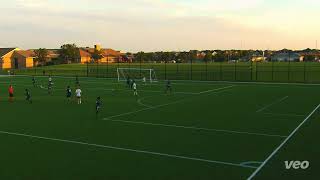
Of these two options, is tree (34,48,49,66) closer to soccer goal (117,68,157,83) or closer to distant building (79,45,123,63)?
distant building (79,45,123,63)

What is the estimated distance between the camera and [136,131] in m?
19.3

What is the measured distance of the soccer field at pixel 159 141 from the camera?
12.8 meters

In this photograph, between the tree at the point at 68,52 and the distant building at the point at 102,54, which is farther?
the distant building at the point at 102,54

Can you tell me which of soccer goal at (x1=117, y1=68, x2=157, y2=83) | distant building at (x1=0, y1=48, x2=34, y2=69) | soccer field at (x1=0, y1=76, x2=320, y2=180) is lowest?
soccer field at (x1=0, y1=76, x2=320, y2=180)

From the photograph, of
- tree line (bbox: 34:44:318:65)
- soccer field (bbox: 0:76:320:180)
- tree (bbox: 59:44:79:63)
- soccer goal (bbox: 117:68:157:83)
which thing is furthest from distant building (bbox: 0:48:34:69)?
soccer field (bbox: 0:76:320:180)

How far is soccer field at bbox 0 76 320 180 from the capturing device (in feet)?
41.9

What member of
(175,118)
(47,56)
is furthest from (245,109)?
(47,56)

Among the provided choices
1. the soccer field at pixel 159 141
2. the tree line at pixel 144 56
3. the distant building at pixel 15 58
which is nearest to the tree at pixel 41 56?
the tree line at pixel 144 56

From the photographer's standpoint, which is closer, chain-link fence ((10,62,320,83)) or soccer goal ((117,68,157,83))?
soccer goal ((117,68,157,83))

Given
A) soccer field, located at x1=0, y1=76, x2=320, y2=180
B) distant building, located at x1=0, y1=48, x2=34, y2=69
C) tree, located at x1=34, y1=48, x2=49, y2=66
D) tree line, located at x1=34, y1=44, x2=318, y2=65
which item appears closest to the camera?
soccer field, located at x1=0, y1=76, x2=320, y2=180

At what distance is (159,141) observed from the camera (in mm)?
17016

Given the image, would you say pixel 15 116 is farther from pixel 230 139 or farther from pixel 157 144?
pixel 230 139

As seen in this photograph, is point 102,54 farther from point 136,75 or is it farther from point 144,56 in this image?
point 136,75

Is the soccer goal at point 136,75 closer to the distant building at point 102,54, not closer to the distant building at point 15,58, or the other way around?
the distant building at point 15,58
